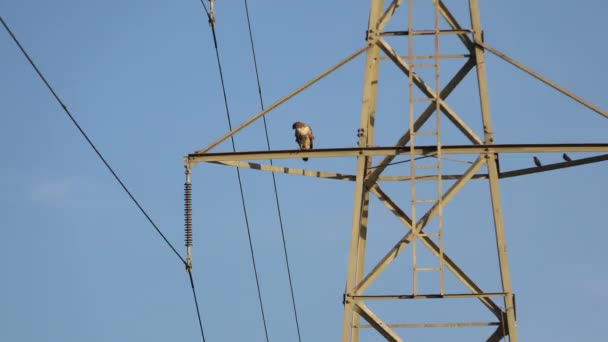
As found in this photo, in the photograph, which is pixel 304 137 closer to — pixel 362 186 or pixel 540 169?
pixel 362 186

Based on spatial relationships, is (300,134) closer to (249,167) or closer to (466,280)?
(249,167)

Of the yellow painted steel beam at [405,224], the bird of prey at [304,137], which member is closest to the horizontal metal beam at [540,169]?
the yellow painted steel beam at [405,224]

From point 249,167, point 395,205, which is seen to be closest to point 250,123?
point 249,167

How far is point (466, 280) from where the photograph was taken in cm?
3628

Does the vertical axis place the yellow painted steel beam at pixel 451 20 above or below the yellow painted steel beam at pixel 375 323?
above

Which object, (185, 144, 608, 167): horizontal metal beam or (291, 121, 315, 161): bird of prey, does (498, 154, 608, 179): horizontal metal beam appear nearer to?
(185, 144, 608, 167): horizontal metal beam

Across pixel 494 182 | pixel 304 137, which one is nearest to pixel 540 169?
pixel 494 182

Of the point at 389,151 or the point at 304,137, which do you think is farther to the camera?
the point at 304,137

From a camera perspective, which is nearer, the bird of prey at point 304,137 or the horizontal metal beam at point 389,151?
the horizontal metal beam at point 389,151

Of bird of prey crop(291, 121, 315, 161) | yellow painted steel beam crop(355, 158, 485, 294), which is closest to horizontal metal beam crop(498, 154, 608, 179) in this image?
yellow painted steel beam crop(355, 158, 485, 294)

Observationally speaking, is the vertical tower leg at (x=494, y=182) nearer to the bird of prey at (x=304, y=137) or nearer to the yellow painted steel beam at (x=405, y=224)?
the yellow painted steel beam at (x=405, y=224)

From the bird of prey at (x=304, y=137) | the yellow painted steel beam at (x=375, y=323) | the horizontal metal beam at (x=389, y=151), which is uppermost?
the bird of prey at (x=304, y=137)

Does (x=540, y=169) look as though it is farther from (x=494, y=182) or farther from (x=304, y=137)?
(x=304, y=137)

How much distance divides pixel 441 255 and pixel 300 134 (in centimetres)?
495
